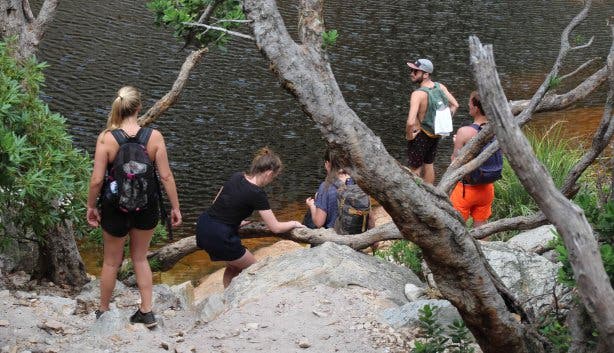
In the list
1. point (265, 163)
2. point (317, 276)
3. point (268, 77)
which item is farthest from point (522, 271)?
point (268, 77)

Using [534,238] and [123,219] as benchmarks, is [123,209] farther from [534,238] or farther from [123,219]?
[534,238]

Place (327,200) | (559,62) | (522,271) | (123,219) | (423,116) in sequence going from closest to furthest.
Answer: (123,219)
(559,62)
(522,271)
(327,200)
(423,116)

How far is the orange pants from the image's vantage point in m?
8.59

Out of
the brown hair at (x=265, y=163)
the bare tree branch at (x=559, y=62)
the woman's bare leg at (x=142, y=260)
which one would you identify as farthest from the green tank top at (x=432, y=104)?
the woman's bare leg at (x=142, y=260)

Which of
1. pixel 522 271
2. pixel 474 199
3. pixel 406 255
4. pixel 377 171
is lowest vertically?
pixel 406 255

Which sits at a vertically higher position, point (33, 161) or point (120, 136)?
point (120, 136)

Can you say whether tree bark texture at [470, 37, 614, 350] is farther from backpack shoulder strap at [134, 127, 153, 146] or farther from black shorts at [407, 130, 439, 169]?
black shorts at [407, 130, 439, 169]

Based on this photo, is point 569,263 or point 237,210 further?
point 237,210

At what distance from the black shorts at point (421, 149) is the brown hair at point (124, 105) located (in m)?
4.54

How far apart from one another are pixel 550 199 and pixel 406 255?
508 cm

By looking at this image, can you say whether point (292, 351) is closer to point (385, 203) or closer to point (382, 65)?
point (385, 203)

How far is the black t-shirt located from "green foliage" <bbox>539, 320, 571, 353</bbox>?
2881 mm

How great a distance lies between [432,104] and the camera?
949cm

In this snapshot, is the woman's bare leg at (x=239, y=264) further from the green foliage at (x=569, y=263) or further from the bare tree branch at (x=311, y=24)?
the green foliage at (x=569, y=263)
